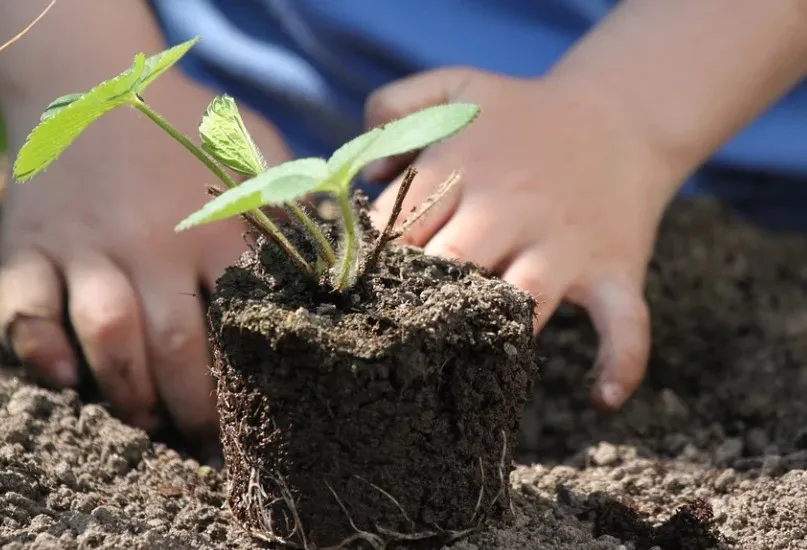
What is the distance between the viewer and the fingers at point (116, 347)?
1155mm

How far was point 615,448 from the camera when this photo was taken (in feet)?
3.72

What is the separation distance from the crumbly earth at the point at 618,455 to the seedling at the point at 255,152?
30 centimetres

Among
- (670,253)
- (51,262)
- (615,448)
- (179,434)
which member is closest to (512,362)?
(615,448)

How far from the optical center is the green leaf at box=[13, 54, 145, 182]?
715mm

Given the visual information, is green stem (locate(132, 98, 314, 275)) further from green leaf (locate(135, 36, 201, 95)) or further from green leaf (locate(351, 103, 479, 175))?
green leaf (locate(351, 103, 479, 175))

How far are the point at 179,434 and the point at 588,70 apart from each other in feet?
2.84

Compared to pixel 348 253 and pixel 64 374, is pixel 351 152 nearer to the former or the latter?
pixel 348 253

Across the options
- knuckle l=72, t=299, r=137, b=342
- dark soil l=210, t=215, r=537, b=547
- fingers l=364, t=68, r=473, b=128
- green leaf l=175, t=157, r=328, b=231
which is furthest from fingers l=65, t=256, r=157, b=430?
green leaf l=175, t=157, r=328, b=231

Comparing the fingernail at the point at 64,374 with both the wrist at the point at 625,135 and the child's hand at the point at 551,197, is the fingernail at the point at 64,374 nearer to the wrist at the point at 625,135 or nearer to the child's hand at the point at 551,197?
the child's hand at the point at 551,197

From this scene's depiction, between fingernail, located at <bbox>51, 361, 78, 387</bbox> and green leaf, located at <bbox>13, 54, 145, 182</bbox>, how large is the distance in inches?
17.3

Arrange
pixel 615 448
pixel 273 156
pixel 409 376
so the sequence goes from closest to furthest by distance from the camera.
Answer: pixel 409 376
pixel 615 448
pixel 273 156

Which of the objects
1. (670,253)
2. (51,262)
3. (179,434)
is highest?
(670,253)

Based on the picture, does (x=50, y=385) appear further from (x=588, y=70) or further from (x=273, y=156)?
(x=588, y=70)

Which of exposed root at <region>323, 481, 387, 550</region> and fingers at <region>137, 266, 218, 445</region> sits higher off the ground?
fingers at <region>137, 266, 218, 445</region>
